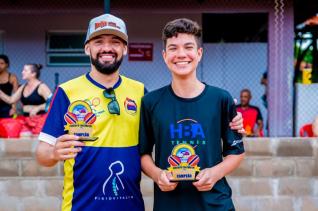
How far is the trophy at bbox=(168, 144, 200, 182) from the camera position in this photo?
2369 millimetres

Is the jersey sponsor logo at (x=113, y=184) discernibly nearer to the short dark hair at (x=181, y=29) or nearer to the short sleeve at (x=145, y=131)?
the short sleeve at (x=145, y=131)

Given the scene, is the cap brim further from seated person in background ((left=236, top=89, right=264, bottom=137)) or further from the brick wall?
seated person in background ((left=236, top=89, right=264, bottom=137))

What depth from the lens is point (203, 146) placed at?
2488 millimetres

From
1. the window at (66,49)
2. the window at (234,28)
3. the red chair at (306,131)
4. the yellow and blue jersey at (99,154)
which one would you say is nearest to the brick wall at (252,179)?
the red chair at (306,131)

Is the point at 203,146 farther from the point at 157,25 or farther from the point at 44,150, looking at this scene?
the point at 157,25

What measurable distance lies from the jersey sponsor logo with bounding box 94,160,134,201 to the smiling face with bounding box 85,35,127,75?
50cm

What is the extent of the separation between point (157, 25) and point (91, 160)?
23.0 ft

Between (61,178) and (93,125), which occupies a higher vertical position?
(93,125)

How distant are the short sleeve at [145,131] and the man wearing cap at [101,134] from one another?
5cm

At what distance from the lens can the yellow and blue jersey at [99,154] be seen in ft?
8.49

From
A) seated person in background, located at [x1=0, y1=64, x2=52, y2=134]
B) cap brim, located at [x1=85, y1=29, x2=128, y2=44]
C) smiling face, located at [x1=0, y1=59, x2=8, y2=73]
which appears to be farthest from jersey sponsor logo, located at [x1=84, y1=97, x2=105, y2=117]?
smiling face, located at [x1=0, y1=59, x2=8, y2=73]

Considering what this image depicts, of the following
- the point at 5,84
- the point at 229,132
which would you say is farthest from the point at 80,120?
the point at 5,84

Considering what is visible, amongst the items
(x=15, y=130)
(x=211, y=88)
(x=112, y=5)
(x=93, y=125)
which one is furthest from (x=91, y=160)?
(x=112, y=5)

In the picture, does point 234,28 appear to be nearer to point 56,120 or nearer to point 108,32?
point 108,32
